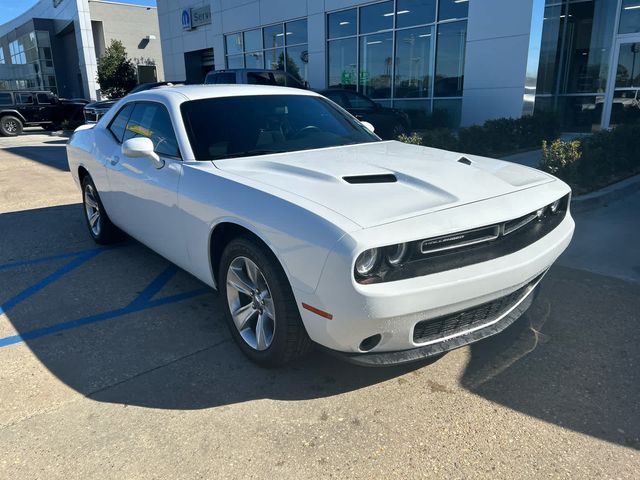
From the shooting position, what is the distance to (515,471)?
2.27 m

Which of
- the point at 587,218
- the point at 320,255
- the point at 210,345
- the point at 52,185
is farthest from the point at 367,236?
the point at 52,185

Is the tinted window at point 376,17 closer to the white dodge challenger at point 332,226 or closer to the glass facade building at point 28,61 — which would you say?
the white dodge challenger at point 332,226

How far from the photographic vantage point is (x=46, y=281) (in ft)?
15.1

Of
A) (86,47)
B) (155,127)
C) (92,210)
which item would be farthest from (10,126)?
(86,47)

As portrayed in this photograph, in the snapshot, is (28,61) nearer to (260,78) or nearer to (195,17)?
(195,17)

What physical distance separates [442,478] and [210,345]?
1.76 meters

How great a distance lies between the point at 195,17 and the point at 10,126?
461 inches

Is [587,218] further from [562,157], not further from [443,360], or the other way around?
[443,360]

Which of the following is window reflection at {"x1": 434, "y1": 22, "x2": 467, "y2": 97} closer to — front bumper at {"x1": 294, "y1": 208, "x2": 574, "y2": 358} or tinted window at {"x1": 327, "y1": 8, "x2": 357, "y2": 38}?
tinted window at {"x1": 327, "y1": 8, "x2": 357, "y2": 38}

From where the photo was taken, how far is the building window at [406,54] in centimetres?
1434

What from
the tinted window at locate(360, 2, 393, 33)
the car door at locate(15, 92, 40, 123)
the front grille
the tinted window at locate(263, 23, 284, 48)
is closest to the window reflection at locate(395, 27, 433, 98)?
the tinted window at locate(360, 2, 393, 33)

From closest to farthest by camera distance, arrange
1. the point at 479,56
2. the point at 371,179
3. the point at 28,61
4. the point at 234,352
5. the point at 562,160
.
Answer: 1. the point at 371,179
2. the point at 234,352
3. the point at 562,160
4. the point at 479,56
5. the point at 28,61

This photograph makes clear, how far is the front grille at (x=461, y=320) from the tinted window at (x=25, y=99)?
23281mm

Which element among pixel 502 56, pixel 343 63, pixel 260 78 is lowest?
pixel 260 78
